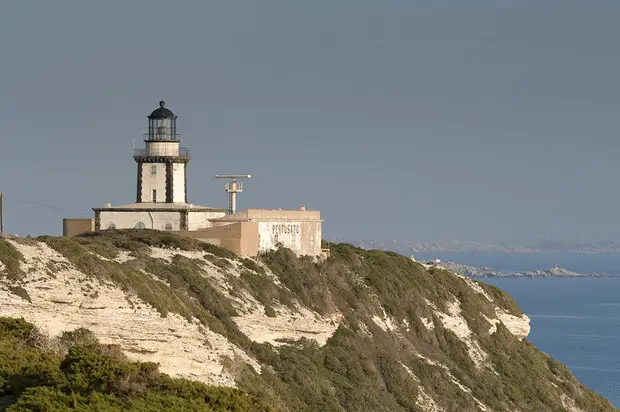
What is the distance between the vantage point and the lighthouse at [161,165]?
78125mm

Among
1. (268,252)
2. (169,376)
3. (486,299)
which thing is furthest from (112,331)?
(486,299)

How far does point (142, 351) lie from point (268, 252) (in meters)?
30.3

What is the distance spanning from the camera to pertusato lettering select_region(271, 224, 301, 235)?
74.5 m

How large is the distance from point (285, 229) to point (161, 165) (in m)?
7.74

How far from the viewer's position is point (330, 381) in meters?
60.6

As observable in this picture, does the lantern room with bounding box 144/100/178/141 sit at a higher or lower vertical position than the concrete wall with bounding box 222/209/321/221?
higher

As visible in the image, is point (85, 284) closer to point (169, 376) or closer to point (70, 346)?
point (70, 346)

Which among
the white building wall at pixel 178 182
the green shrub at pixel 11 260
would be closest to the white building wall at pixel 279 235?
the white building wall at pixel 178 182

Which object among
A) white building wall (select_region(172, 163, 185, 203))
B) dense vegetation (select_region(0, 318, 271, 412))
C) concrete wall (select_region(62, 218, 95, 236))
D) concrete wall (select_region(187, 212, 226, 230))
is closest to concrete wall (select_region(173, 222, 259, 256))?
concrete wall (select_region(187, 212, 226, 230))

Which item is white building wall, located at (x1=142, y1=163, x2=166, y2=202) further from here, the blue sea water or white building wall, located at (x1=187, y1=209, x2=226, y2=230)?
the blue sea water

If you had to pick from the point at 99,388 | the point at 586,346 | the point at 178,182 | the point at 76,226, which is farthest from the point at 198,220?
the point at 586,346

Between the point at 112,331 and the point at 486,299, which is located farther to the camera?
the point at 486,299

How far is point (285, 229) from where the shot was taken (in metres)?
75.6

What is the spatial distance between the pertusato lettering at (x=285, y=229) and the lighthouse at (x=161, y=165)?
609 cm
